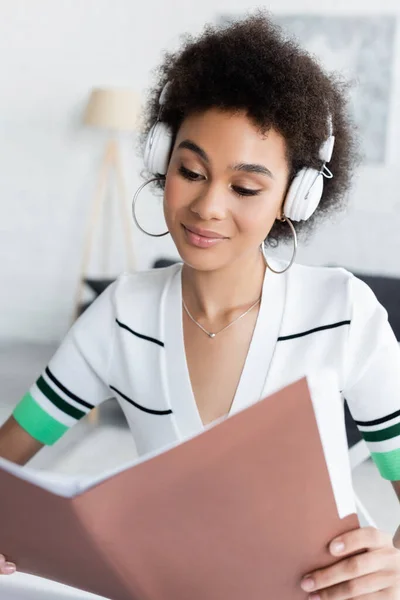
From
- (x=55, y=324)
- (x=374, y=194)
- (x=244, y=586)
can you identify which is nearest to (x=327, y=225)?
(x=374, y=194)

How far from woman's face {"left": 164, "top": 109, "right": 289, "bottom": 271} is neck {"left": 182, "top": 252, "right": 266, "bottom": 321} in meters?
0.11

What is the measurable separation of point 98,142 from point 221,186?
3.71m

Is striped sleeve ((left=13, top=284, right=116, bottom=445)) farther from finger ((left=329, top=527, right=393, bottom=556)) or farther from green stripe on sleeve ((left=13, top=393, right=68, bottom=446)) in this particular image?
finger ((left=329, top=527, right=393, bottom=556))

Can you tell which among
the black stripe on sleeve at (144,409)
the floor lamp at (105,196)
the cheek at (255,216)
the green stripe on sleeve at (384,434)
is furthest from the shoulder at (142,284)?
the floor lamp at (105,196)

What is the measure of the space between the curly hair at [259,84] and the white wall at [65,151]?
320 centimetres

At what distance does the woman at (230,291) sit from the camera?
107 cm

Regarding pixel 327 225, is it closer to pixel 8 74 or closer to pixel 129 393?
pixel 8 74

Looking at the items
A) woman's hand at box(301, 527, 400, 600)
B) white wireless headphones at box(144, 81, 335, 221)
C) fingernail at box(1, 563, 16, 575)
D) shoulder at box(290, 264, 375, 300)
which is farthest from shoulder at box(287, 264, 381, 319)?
fingernail at box(1, 563, 16, 575)

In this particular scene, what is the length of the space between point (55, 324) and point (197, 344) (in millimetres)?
3758

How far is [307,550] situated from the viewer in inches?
30.9

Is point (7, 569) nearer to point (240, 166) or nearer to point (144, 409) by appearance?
point (144, 409)

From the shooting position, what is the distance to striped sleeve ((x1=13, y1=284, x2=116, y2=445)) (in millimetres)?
1247

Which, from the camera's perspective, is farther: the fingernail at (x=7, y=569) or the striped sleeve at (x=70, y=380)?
the striped sleeve at (x=70, y=380)

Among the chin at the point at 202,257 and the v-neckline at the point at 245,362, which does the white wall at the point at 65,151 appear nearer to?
the v-neckline at the point at 245,362
